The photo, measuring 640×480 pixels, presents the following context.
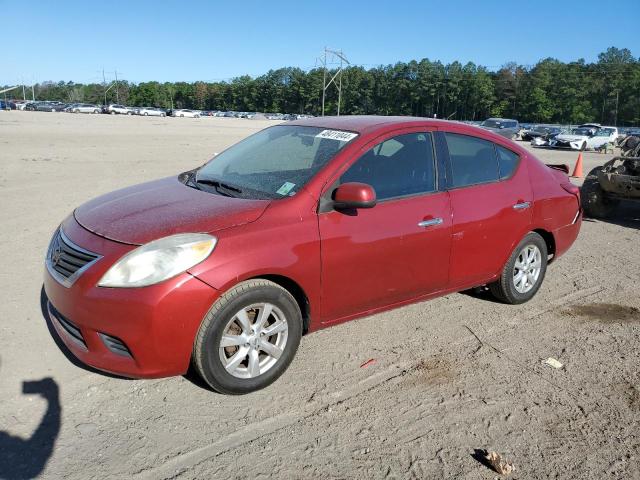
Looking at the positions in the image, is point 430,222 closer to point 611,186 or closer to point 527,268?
point 527,268

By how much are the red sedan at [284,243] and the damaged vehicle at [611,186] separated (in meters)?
4.58

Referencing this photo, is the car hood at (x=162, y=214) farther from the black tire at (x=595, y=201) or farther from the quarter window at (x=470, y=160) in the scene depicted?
the black tire at (x=595, y=201)

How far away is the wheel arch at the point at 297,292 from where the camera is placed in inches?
129

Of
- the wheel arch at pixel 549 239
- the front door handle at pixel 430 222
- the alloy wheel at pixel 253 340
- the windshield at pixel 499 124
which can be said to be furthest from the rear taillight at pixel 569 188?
the windshield at pixel 499 124

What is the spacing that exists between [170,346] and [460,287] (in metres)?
2.45

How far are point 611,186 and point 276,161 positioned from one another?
22.4 ft

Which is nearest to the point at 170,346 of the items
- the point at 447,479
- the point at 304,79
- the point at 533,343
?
the point at 447,479

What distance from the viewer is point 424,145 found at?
13.5 ft

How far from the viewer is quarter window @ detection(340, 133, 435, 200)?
3.73 metres

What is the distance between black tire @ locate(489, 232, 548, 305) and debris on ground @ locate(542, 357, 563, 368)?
0.93 metres

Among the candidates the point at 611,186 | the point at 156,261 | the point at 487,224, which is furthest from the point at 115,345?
the point at 611,186

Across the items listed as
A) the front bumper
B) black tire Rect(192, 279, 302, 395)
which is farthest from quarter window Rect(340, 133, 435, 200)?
the front bumper

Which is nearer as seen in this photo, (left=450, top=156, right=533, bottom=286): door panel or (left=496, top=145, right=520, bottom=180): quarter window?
(left=450, top=156, right=533, bottom=286): door panel

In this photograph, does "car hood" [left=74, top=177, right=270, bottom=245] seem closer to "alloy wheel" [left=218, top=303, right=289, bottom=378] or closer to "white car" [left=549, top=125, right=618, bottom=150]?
"alloy wheel" [left=218, top=303, right=289, bottom=378]
